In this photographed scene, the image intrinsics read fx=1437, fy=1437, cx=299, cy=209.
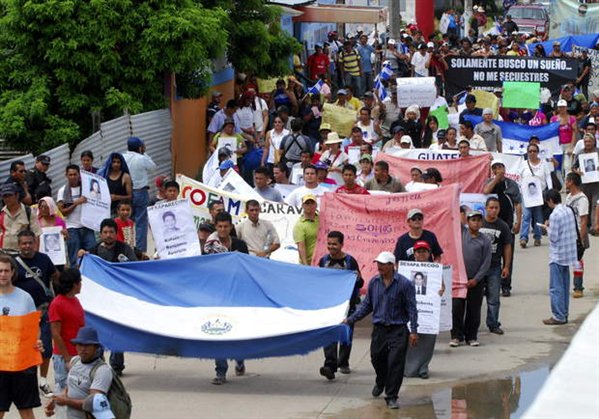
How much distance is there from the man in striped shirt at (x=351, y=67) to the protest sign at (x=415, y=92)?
964cm

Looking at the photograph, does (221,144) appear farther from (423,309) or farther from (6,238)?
(423,309)

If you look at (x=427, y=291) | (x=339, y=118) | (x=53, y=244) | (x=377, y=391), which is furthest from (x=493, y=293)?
(x=339, y=118)

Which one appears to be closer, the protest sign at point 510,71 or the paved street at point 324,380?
the paved street at point 324,380

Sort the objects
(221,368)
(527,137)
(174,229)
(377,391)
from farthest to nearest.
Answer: (527,137) → (174,229) → (221,368) → (377,391)

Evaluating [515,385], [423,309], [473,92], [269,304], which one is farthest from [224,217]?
[473,92]

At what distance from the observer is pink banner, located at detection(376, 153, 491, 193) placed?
19.1m

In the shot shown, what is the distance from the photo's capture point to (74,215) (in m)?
16.5

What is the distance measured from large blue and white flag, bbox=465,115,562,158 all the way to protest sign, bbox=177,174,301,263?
830 centimetres

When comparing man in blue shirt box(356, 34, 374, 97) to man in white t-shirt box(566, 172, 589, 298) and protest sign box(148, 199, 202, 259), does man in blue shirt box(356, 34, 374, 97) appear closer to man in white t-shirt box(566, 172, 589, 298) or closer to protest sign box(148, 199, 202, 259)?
man in white t-shirt box(566, 172, 589, 298)

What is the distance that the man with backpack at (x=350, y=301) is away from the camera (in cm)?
1312

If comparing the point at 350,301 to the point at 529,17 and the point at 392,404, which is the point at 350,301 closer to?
the point at 392,404

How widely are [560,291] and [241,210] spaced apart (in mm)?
3797

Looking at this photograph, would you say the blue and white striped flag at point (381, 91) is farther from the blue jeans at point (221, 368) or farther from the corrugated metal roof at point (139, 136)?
the blue jeans at point (221, 368)

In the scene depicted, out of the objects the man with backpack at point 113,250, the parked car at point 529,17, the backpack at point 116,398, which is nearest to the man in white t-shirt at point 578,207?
the man with backpack at point 113,250
